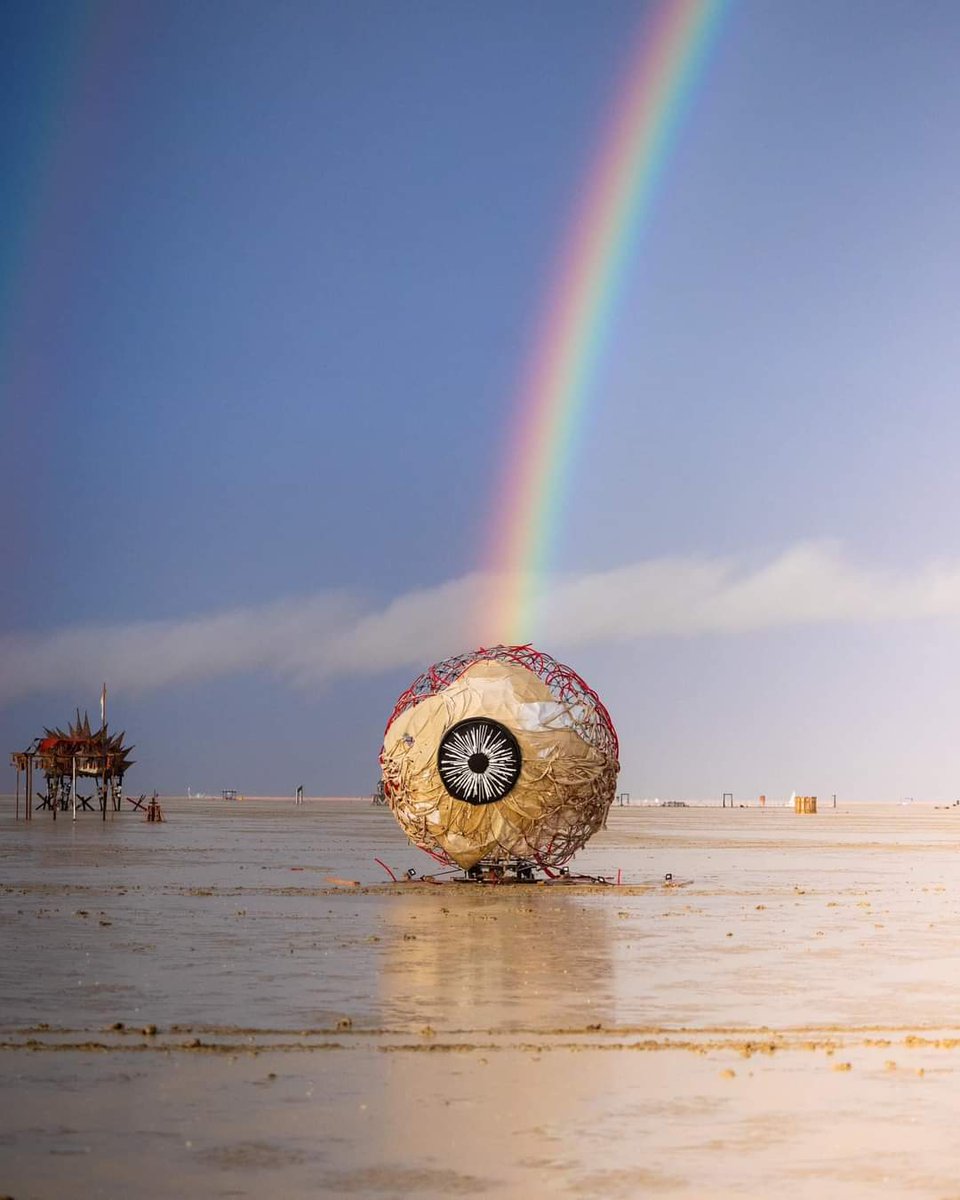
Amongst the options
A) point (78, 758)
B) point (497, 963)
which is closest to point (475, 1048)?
point (497, 963)

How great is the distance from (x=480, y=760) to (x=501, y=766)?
395mm

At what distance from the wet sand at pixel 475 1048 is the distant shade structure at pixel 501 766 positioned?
3.65 meters

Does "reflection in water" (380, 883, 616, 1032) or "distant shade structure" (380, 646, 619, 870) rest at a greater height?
"distant shade structure" (380, 646, 619, 870)

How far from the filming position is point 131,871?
32.4 meters

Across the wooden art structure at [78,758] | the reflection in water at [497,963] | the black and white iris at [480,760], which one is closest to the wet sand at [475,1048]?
the reflection in water at [497,963]

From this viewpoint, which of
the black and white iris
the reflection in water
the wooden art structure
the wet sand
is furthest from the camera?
the wooden art structure

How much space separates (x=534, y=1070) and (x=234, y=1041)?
8.14 ft

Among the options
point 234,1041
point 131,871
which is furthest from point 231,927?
point 131,871

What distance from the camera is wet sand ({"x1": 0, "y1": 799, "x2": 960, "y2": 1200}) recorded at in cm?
845

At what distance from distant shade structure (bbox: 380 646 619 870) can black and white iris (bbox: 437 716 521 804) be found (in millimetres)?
18

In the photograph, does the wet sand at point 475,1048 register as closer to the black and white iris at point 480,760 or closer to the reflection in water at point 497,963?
the reflection in water at point 497,963

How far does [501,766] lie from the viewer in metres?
28.1

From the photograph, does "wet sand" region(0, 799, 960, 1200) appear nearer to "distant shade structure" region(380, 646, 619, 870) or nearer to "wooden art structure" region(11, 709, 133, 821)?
"distant shade structure" region(380, 646, 619, 870)

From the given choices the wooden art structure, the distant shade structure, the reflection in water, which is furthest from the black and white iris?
the wooden art structure
